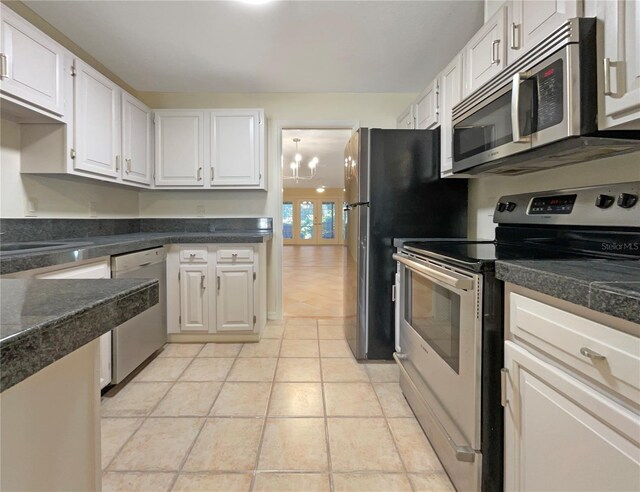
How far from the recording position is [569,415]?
729mm

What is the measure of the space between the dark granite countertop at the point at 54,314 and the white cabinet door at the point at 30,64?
1.66 meters

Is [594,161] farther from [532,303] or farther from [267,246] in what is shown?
[267,246]

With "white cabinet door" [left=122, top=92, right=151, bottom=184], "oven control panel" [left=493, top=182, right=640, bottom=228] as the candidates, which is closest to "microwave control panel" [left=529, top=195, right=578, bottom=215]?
"oven control panel" [left=493, top=182, right=640, bottom=228]

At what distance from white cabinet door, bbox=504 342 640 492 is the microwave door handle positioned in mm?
769

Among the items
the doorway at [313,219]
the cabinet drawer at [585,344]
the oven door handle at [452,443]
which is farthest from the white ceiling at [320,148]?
the cabinet drawer at [585,344]

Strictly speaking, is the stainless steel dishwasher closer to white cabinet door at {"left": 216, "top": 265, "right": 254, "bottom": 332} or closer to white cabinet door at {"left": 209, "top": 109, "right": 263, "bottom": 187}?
white cabinet door at {"left": 216, "top": 265, "right": 254, "bottom": 332}

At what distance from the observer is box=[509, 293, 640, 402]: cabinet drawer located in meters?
0.59

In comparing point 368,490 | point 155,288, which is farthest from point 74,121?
point 368,490

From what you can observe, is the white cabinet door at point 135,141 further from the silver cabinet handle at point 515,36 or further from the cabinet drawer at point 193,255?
the silver cabinet handle at point 515,36

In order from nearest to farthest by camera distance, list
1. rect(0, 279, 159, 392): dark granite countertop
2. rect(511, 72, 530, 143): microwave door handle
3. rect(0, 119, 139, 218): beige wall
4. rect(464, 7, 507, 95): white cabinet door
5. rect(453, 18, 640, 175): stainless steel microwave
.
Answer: rect(0, 279, 159, 392): dark granite countertop < rect(453, 18, 640, 175): stainless steel microwave < rect(511, 72, 530, 143): microwave door handle < rect(464, 7, 507, 95): white cabinet door < rect(0, 119, 139, 218): beige wall

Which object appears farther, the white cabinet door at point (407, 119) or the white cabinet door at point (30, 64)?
the white cabinet door at point (407, 119)

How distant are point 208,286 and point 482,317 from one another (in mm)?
2129

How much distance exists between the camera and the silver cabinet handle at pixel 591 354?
0.65 m

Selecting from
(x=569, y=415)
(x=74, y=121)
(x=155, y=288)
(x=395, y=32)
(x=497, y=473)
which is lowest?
(x=497, y=473)
